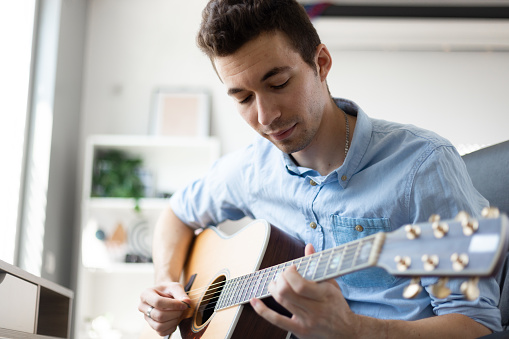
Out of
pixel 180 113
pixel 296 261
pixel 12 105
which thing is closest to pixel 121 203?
pixel 180 113

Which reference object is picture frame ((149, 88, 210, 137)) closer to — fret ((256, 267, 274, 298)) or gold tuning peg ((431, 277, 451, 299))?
fret ((256, 267, 274, 298))

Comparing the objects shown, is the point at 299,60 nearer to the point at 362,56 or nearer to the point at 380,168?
the point at 380,168

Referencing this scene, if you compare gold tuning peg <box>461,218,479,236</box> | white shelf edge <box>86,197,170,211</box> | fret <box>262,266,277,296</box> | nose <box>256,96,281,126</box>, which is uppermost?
nose <box>256,96,281,126</box>

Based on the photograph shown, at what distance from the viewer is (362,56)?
3.59 metres

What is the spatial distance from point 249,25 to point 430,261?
688 millimetres

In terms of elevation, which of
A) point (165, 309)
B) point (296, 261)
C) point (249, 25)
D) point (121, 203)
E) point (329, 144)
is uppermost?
point (249, 25)

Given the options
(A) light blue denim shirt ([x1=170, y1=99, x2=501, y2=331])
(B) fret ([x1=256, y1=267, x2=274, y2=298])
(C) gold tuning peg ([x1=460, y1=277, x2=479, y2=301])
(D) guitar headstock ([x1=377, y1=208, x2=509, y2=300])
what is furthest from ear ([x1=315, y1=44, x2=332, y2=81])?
(C) gold tuning peg ([x1=460, y1=277, x2=479, y2=301])

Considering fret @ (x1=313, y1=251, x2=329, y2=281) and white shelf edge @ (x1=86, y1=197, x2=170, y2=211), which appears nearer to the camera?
fret @ (x1=313, y1=251, x2=329, y2=281)

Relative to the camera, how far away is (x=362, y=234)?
1.21 metres

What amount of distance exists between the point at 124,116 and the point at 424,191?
9.35ft

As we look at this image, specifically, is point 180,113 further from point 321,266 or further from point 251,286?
point 321,266

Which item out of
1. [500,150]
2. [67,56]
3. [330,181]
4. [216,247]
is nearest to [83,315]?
[67,56]

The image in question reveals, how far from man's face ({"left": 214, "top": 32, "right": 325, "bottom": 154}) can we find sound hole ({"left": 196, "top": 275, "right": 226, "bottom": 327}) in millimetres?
373

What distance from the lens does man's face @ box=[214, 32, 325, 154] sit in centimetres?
117
